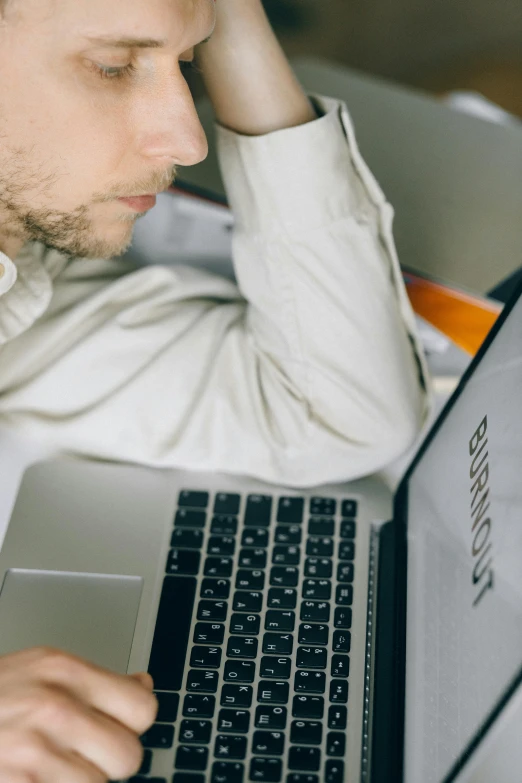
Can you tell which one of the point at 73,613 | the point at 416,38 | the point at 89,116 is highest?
the point at 89,116

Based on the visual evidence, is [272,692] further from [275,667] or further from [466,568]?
[466,568]

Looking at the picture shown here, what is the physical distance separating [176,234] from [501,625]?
67 cm

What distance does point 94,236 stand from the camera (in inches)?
31.8

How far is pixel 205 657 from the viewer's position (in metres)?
0.68

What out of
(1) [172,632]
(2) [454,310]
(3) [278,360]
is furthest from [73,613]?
(2) [454,310]

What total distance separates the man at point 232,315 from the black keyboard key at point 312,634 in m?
0.16

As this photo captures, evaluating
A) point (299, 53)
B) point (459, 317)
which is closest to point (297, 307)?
point (459, 317)

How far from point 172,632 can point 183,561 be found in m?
0.07

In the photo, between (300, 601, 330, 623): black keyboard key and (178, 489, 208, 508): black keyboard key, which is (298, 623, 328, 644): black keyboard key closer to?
(300, 601, 330, 623): black keyboard key

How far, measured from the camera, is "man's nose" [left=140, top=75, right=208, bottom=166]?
711mm

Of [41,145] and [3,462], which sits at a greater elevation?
[41,145]

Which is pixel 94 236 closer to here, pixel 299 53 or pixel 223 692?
pixel 223 692

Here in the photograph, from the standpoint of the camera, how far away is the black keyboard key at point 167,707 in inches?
25.5

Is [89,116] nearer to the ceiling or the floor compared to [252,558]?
nearer to the ceiling
